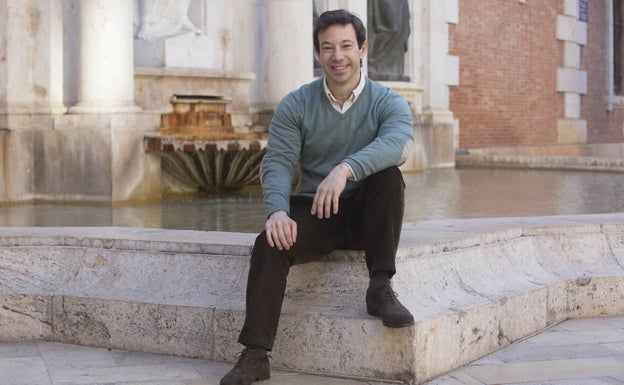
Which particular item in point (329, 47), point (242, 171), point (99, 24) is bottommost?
point (242, 171)

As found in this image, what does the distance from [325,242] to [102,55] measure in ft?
15.8

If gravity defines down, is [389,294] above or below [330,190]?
below

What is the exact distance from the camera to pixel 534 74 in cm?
1630

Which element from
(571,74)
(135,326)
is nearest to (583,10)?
(571,74)

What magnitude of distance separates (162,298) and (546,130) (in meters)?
13.6

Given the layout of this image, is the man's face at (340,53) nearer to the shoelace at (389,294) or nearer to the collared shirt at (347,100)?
the collared shirt at (347,100)

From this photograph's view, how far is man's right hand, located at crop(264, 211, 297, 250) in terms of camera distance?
3523mm

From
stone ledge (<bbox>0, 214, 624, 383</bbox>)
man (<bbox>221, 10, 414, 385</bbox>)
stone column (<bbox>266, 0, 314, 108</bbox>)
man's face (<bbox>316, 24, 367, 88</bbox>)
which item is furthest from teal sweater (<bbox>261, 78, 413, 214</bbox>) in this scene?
stone column (<bbox>266, 0, 314, 108</bbox>)

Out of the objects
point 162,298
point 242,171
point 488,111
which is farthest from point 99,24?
point 488,111

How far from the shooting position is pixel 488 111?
15102mm

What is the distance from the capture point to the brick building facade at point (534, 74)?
14.6 metres

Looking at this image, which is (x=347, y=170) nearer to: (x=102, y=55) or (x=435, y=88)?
(x=102, y=55)

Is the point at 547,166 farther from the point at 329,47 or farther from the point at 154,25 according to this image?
the point at 329,47

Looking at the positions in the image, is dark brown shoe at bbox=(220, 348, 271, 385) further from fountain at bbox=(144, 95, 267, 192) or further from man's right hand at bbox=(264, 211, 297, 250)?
fountain at bbox=(144, 95, 267, 192)
